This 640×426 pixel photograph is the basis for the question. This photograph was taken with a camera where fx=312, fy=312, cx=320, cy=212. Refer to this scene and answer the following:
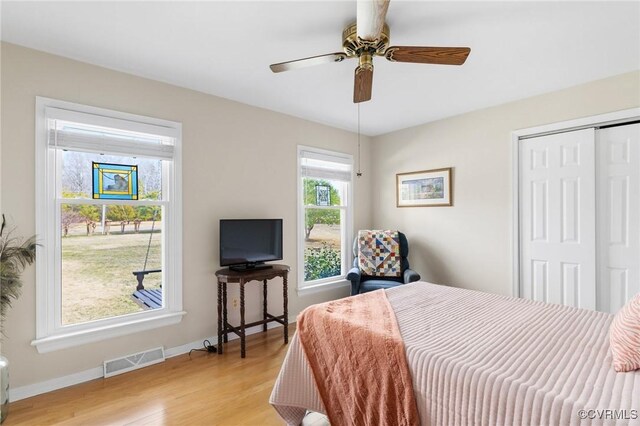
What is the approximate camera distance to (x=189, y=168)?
2957 mm

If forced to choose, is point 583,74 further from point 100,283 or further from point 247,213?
point 100,283

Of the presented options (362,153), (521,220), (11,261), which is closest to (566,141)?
(521,220)

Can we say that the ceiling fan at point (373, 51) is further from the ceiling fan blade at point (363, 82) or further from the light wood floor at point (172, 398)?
the light wood floor at point (172, 398)

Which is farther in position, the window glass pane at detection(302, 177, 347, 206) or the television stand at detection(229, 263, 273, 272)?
the window glass pane at detection(302, 177, 347, 206)

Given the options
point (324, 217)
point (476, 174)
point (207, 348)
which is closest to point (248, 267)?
point (207, 348)

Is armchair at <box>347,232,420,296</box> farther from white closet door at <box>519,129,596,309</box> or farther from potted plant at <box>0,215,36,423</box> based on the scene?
potted plant at <box>0,215,36,423</box>

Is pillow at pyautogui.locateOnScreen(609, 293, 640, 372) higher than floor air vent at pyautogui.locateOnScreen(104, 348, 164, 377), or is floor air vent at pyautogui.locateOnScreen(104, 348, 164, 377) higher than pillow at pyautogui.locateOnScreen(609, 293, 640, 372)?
pillow at pyautogui.locateOnScreen(609, 293, 640, 372)

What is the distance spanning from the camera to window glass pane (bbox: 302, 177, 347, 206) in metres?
4.05

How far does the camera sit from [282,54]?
2.32m

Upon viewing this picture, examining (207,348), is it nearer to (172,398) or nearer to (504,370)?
(172,398)

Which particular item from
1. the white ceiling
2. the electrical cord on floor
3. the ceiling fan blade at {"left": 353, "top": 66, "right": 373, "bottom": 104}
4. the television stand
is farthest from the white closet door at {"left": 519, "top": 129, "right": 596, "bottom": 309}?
the electrical cord on floor

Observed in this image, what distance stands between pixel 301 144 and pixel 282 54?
1579 millimetres

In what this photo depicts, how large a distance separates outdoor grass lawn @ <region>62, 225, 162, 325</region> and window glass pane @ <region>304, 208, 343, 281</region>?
5.83 feet

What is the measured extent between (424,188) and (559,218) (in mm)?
1464
